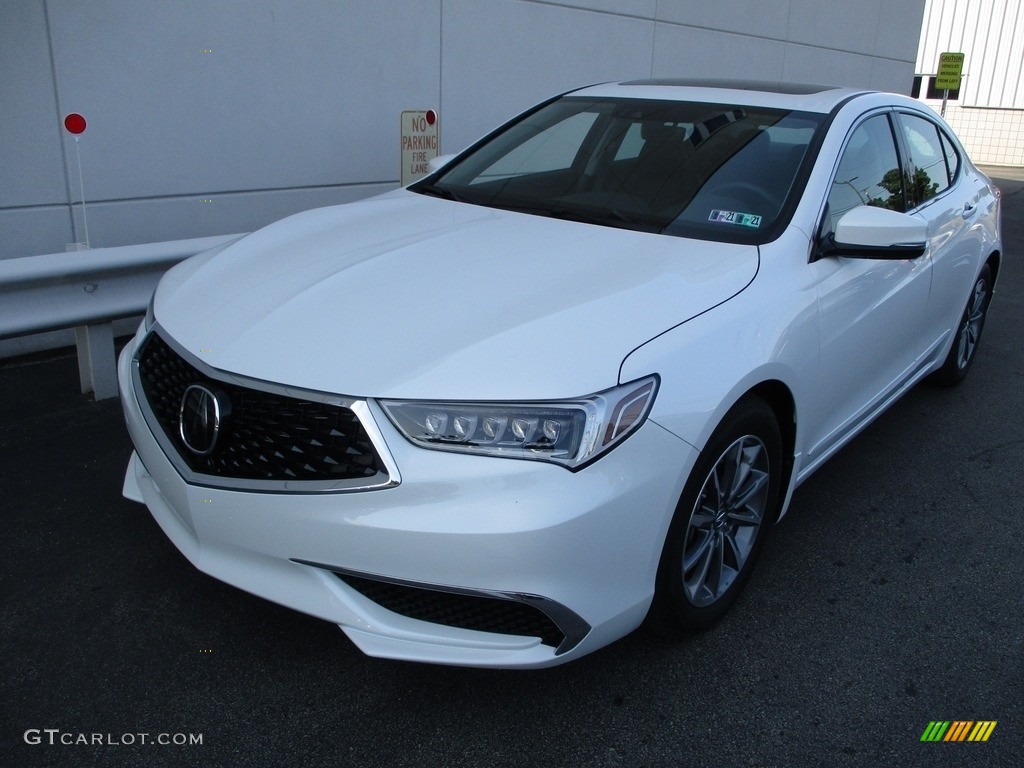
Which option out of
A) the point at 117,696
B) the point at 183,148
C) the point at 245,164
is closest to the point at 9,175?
the point at 183,148

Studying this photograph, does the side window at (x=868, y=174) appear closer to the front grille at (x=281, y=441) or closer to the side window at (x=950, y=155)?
the side window at (x=950, y=155)

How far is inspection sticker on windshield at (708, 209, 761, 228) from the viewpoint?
3177 millimetres

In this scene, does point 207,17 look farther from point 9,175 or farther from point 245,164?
point 9,175

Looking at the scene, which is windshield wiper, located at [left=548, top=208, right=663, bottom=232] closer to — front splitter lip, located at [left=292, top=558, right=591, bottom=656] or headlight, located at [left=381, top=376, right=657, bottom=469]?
headlight, located at [left=381, top=376, right=657, bottom=469]

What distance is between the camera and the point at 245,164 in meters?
6.20

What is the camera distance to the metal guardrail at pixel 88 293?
408 centimetres

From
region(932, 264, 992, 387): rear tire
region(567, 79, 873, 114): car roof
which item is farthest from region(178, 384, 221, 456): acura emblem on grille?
region(932, 264, 992, 387): rear tire

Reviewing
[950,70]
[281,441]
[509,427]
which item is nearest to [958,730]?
[509,427]

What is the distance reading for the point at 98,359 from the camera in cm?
457

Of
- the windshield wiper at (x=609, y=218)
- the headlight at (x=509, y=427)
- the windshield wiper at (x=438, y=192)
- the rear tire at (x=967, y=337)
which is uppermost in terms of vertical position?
the windshield wiper at (x=609, y=218)

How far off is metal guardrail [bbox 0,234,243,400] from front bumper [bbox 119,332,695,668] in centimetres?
195

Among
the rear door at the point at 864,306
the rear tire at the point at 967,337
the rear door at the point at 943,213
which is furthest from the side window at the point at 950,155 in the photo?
the rear door at the point at 864,306

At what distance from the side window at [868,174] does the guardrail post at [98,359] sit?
343 centimetres

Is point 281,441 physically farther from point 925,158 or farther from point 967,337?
point 967,337
